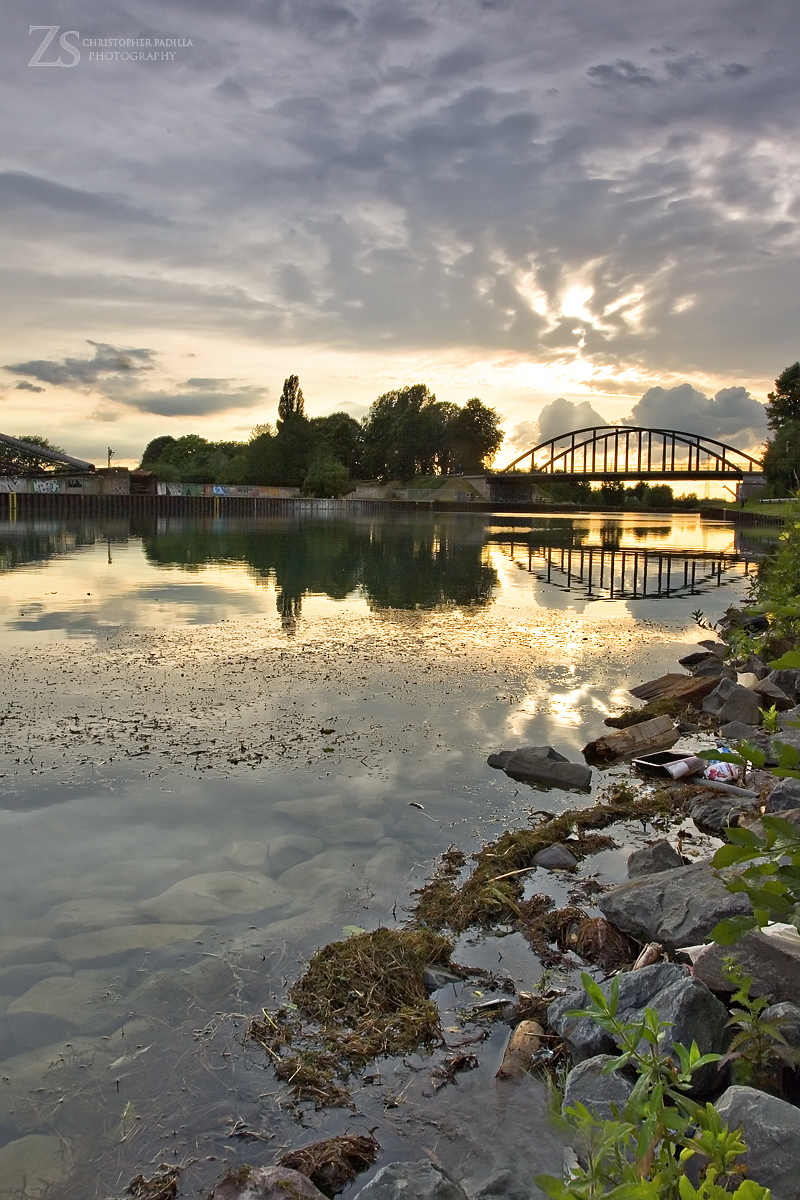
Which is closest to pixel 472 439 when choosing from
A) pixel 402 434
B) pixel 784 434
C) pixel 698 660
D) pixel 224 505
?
pixel 402 434

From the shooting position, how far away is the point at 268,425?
155 meters

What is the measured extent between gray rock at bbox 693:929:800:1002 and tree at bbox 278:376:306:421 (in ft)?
465

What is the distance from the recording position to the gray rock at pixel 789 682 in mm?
12447

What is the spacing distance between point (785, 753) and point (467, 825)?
16.8 ft

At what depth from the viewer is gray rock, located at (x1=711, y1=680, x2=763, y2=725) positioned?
11.7m

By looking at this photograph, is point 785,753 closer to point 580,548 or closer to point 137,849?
point 137,849

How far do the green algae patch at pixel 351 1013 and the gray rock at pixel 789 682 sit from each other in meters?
8.57

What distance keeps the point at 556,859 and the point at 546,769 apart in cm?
230

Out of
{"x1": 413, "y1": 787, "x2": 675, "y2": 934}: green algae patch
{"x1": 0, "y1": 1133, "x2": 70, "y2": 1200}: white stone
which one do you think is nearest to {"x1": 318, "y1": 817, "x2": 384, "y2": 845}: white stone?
{"x1": 413, "y1": 787, "x2": 675, "y2": 934}: green algae patch

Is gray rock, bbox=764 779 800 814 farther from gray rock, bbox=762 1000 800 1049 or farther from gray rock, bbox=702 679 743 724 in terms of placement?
gray rock, bbox=702 679 743 724

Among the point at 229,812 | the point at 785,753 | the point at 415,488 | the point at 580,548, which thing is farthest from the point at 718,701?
the point at 415,488

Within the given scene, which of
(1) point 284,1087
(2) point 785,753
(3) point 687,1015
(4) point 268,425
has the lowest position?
(1) point 284,1087

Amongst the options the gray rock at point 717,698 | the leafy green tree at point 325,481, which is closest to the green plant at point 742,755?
the gray rock at point 717,698

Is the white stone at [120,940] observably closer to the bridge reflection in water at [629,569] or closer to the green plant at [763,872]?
the green plant at [763,872]
